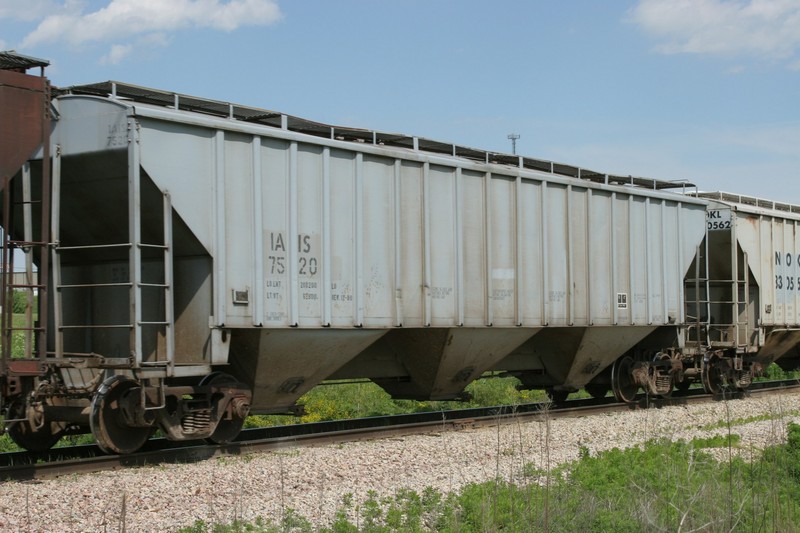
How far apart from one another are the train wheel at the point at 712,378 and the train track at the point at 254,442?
1.80m

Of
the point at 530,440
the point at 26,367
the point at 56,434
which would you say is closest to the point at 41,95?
the point at 26,367

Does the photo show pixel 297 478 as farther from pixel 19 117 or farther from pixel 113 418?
pixel 19 117

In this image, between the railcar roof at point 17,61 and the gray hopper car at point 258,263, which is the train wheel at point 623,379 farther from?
the railcar roof at point 17,61

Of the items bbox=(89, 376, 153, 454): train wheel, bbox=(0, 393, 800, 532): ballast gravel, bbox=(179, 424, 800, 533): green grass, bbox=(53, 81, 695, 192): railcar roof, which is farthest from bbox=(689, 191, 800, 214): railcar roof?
bbox=(89, 376, 153, 454): train wheel

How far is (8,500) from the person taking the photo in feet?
26.4

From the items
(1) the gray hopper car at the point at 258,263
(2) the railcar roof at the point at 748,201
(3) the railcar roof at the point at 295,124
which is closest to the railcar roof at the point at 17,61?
(1) the gray hopper car at the point at 258,263

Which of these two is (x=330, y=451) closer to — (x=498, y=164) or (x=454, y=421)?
(x=454, y=421)

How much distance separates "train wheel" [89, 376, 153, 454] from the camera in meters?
9.80

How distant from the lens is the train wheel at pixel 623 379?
17188 mm

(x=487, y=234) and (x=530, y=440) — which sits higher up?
(x=487, y=234)

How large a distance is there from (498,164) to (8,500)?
30.2 feet

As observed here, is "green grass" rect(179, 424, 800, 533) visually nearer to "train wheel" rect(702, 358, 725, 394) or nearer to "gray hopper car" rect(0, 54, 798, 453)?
"gray hopper car" rect(0, 54, 798, 453)

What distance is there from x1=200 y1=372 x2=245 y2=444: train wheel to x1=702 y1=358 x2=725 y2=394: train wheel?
11058 mm

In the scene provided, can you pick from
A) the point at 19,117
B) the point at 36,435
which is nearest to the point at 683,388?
the point at 36,435
